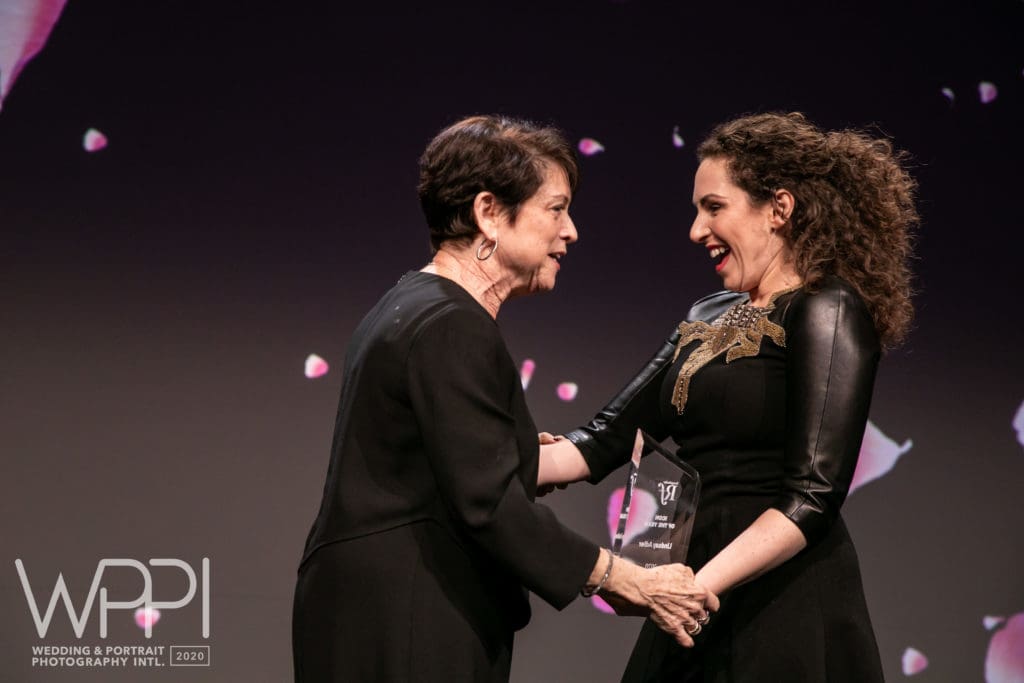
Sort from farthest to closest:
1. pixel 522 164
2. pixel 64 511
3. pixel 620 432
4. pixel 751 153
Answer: pixel 64 511
pixel 620 432
pixel 751 153
pixel 522 164

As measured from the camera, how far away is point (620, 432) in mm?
2207

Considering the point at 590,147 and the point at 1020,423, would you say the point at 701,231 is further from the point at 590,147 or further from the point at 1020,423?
the point at 1020,423

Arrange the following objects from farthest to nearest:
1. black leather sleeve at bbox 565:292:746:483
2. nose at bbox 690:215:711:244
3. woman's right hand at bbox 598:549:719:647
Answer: black leather sleeve at bbox 565:292:746:483 → nose at bbox 690:215:711:244 → woman's right hand at bbox 598:549:719:647

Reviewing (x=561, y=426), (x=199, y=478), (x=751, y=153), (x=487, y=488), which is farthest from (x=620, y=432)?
(x=199, y=478)

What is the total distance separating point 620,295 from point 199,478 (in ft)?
4.34

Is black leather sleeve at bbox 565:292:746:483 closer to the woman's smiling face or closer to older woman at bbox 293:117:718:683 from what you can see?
the woman's smiling face

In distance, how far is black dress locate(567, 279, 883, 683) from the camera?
5.52 feet

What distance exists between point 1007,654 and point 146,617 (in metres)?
2.55

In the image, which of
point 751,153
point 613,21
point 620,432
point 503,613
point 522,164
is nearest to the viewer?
point 503,613

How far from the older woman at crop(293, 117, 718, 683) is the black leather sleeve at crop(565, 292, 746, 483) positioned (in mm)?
561

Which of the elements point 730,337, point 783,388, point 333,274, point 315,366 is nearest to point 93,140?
point 333,274

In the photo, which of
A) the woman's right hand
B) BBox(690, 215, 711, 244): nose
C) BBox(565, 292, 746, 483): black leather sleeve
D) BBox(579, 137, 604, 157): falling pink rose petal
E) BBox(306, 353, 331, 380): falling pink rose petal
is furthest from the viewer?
BBox(579, 137, 604, 157): falling pink rose petal

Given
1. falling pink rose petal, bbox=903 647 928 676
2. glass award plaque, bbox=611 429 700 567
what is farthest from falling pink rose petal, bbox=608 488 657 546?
falling pink rose petal, bbox=903 647 928 676

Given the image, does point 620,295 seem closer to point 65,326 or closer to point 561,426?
point 561,426
